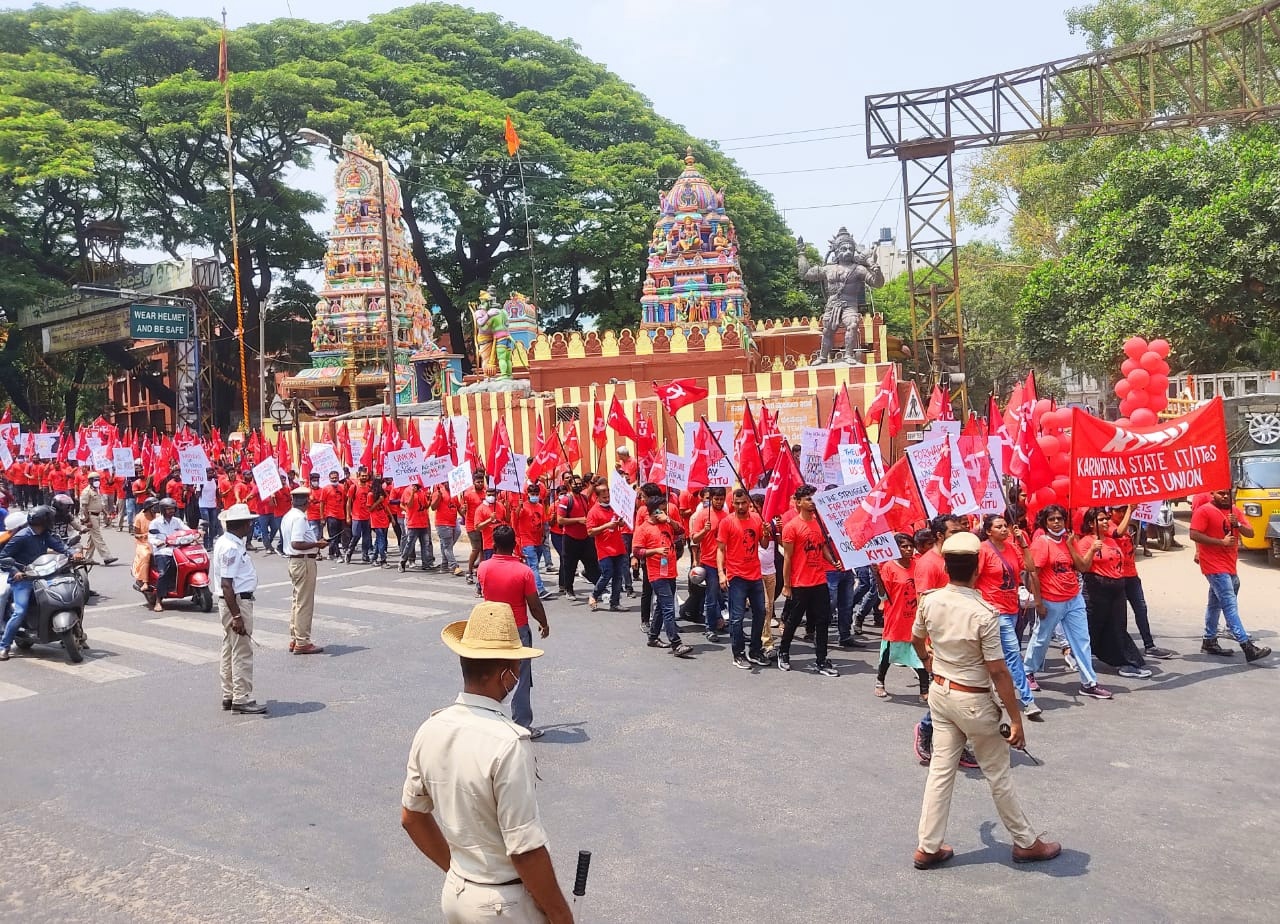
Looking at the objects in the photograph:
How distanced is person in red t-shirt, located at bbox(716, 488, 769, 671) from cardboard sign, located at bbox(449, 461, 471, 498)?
602 cm

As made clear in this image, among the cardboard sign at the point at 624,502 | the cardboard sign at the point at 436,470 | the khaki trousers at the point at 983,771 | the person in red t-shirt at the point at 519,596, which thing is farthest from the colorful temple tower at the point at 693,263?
the khaki trousers at the point at 983,771

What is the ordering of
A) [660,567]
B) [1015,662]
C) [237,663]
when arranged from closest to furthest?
[1015,662], [237,663], [660,567]

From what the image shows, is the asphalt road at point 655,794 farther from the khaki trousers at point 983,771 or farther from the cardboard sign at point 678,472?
the cardboard sign at point 678,472

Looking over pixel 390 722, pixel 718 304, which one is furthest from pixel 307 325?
pixel 390 722

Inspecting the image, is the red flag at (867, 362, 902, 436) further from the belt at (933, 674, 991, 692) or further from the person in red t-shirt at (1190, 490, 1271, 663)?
the belt at (933, 674, 991, 692)

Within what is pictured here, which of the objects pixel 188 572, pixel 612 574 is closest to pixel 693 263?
pixel 612 574

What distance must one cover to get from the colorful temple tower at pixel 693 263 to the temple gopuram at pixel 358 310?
Result: 9.38m

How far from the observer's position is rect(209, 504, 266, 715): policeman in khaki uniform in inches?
318

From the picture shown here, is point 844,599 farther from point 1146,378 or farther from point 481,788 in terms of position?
point 481,788

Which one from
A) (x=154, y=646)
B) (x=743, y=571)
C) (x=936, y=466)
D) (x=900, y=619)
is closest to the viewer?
(x=900, y=619)

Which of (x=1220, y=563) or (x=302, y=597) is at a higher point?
(x=1220, y=563)

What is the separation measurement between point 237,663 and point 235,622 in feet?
1.22

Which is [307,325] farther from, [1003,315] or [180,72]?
[1003,315]

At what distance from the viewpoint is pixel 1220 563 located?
9.17m
